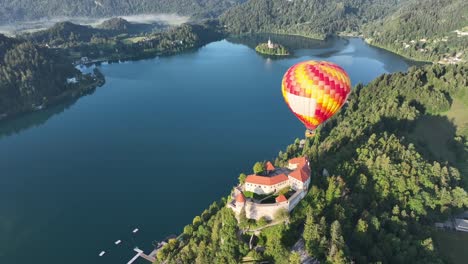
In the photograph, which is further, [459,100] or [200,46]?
[200,46]

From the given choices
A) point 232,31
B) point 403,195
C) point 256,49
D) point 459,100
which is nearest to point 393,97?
point 459,100

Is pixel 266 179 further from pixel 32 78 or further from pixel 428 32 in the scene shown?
pixel 428 32

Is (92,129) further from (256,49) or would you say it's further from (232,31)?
(232,31)

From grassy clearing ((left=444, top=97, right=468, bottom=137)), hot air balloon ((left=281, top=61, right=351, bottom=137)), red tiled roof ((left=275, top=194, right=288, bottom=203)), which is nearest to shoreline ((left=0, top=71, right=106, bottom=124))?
hot air balloon ((left=281, top=61, right=351, bottom=137))

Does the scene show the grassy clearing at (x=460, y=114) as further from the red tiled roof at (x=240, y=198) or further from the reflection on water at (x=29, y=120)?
the reflection on water at (x=29, y=120)

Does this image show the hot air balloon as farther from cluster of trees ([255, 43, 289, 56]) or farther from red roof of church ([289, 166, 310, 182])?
cluster of trees ([255, 43, 289, 56])

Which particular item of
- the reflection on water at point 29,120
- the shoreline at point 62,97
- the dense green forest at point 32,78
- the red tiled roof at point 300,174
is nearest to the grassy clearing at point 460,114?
the red tiled roof at point 300,174
